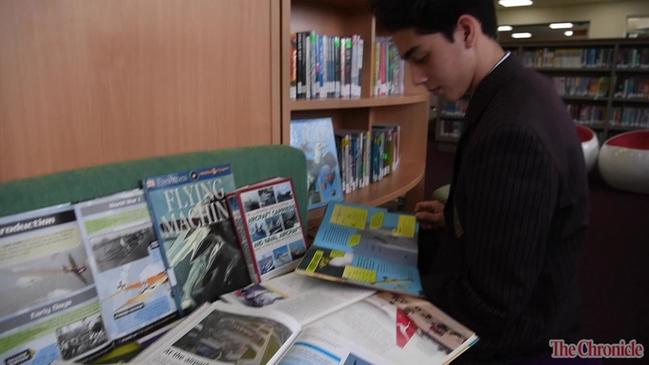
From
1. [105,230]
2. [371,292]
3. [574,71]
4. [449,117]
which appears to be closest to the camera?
[105,230]

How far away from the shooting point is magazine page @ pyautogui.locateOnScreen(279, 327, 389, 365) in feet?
2.61

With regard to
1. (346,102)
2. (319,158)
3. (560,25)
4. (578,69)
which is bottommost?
(319,158)

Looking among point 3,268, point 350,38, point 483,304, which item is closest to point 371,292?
point 483,304

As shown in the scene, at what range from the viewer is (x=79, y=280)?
33.4 inches

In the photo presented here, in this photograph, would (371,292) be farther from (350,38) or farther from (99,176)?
(350,38)

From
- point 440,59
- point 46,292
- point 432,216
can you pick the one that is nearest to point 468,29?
point 440,59

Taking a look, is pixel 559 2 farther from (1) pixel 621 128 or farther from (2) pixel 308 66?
(2) pixel 308 66

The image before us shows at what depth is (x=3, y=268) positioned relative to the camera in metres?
0.76

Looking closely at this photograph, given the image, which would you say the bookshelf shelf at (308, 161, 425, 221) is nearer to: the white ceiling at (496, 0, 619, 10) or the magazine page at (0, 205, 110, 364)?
the magazine page at (0, 205, 110, 364)

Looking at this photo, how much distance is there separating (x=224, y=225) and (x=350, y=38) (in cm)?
97

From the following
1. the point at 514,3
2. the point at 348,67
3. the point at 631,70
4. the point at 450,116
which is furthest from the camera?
the point at 514,3

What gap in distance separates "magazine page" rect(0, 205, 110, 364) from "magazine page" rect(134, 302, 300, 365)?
130 millimetres

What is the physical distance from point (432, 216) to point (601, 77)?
6021 millimetres

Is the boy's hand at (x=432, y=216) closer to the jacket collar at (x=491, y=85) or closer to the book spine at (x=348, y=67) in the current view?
the jacket collar at (x=491, y=85)
